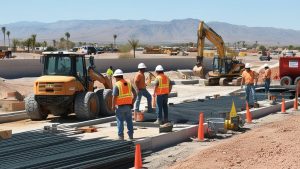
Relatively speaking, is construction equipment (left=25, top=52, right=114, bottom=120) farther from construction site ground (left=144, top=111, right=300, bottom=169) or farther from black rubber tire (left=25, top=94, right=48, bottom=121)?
construction site ground (left=144, top=111, right=300, bottom=169)

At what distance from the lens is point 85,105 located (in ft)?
54.8

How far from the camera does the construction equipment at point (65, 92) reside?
55.0 feet

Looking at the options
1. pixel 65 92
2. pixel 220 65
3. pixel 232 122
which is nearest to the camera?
pixel 232 122

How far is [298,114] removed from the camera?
21266 mm

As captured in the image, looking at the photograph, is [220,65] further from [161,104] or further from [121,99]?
[121,99]

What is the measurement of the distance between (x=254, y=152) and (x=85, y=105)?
257 inches

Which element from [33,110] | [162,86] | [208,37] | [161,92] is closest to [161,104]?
[161,92]

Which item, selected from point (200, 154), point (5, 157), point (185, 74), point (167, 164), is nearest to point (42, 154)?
point (5, 157)

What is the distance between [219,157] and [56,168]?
3684 millimetres

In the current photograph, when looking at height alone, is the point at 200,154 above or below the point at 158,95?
below

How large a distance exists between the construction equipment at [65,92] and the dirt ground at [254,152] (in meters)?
5.03

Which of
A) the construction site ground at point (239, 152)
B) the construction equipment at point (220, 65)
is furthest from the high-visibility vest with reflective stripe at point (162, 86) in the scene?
the construction equipment at point (220, 65)

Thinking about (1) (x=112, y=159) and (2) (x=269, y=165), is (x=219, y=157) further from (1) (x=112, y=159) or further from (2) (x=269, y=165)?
(1) (x=112, y=159)

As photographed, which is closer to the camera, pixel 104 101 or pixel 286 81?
pixel 104 101
